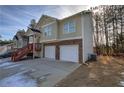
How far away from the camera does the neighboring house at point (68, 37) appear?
8466 millimetres

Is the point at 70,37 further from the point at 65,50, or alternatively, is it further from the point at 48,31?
the point at 48,31

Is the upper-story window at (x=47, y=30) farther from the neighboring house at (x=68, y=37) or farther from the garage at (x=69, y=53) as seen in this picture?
the garage at (x=69, y=53)

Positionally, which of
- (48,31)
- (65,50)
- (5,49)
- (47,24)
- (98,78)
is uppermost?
(47,24)

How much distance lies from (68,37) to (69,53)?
1030 millimetres

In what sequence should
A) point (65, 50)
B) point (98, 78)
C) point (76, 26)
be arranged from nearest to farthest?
point (98, 78) → point (76, 26) → point (65, 50)

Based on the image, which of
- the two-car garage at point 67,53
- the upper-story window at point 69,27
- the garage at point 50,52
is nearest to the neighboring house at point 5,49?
the garage at point 50,52

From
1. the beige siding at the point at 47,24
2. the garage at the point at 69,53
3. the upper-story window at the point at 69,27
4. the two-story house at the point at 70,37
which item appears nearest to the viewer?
the two-story house at the point at 70,37

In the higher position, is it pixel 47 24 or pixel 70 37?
pixel 47 24

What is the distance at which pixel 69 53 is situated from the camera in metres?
9.27


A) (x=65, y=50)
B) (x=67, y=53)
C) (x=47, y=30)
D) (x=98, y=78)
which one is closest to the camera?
(x=98, y=78)

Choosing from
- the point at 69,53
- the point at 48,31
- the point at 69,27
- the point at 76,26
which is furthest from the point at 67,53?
the point at 48,31
